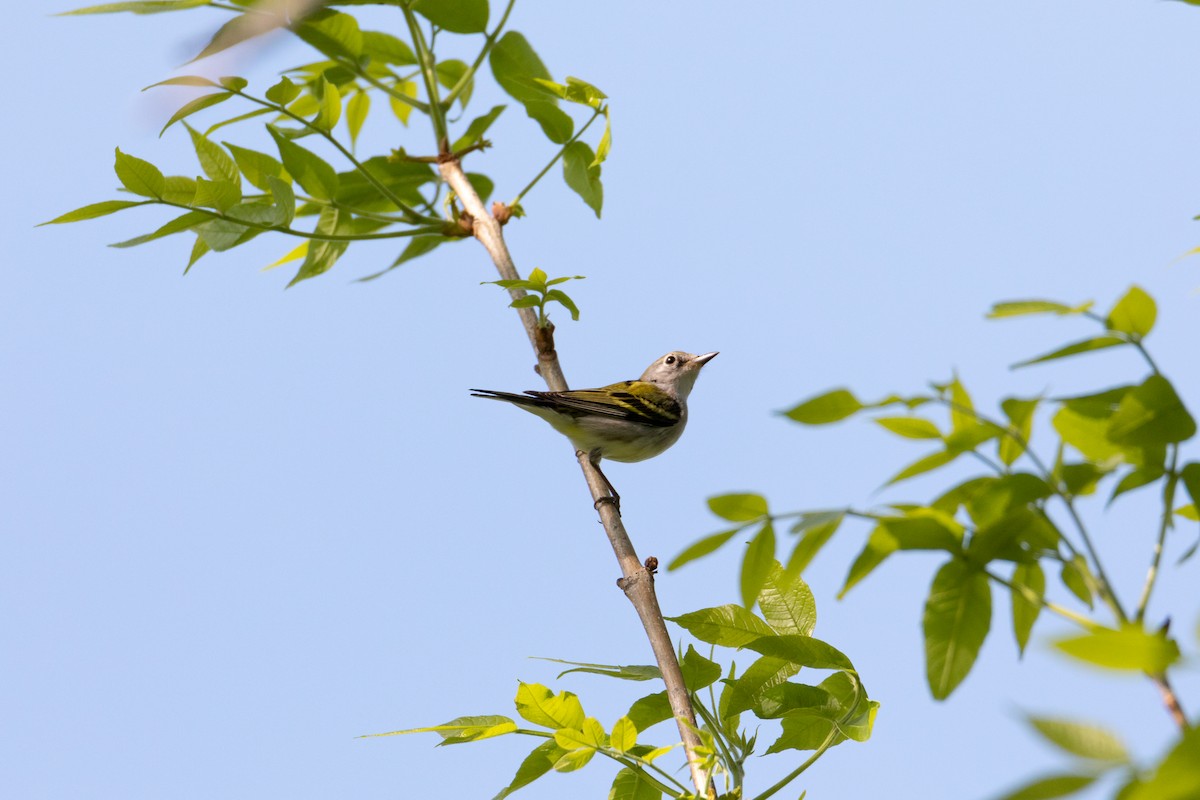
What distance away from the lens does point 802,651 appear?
2092 mm

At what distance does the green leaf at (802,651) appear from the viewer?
207 cm

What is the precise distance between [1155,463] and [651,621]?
1.31 m

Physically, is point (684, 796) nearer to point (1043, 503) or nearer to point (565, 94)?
point (1043, 503)

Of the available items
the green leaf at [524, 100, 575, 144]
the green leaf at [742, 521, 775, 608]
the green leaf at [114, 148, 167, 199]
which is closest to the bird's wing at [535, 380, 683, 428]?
the green leaf at [524, 100, 575, 144]

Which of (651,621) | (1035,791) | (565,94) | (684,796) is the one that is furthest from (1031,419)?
(565,94)

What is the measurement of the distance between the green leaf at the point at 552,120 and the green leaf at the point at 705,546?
7.20ft

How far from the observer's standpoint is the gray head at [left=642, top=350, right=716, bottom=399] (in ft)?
24.7

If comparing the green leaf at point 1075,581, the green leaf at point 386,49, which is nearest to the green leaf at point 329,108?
the green leaf at point 386,49

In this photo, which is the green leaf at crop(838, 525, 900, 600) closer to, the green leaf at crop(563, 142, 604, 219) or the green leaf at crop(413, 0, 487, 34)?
the green leaf at crop(563, 142, 604, 219)

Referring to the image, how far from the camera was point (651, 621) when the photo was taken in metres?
2.46

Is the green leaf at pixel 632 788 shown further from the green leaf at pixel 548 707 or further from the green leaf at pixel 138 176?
the green leaf at pixel 138 176

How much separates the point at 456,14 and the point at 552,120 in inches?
17.4

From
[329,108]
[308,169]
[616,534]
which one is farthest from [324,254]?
[616,534]

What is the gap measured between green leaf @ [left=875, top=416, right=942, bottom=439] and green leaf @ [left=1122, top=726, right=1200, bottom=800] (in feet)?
1.96
